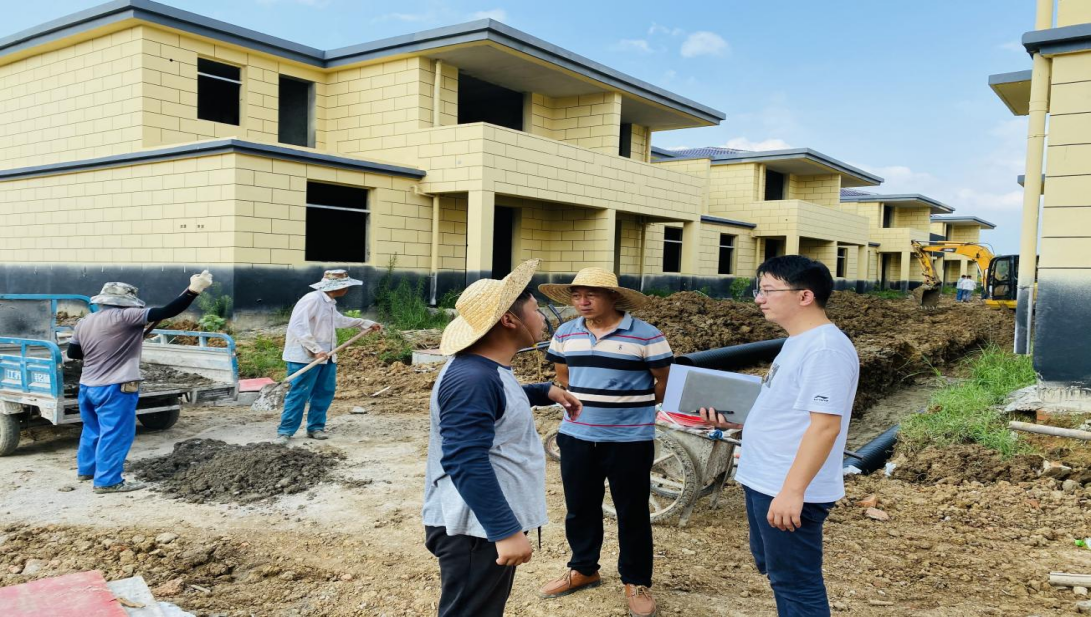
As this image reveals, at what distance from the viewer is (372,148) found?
16.8 meters

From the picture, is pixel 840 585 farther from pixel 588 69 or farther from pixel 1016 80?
pixel 588 69

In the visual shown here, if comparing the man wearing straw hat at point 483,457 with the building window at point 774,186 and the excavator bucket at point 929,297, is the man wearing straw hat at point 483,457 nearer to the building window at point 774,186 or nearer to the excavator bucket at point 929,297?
the excavator bucket at point 929,297

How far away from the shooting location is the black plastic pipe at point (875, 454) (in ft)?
22.3

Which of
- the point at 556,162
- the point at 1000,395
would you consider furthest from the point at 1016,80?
the point at 556,162

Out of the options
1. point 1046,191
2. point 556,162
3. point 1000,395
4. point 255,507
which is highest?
point 556,162

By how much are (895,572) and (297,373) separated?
197 inches

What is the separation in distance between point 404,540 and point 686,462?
183 cm

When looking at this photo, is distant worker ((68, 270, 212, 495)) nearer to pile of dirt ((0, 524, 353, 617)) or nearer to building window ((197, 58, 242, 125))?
pile of dirt ((0, 524, 353, 617))

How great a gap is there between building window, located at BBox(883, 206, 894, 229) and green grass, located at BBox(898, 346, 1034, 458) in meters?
34.4

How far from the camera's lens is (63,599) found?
315 centimetres

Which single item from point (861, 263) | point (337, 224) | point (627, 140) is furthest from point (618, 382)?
point (861, 263)

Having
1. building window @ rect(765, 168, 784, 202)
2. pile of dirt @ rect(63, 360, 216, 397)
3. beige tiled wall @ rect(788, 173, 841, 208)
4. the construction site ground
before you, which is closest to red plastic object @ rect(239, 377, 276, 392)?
pile of dirt @ rect(63, 360, 216, 397)

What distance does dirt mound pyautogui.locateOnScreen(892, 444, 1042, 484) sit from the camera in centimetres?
617

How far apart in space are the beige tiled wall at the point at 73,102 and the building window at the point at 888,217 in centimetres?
3594
